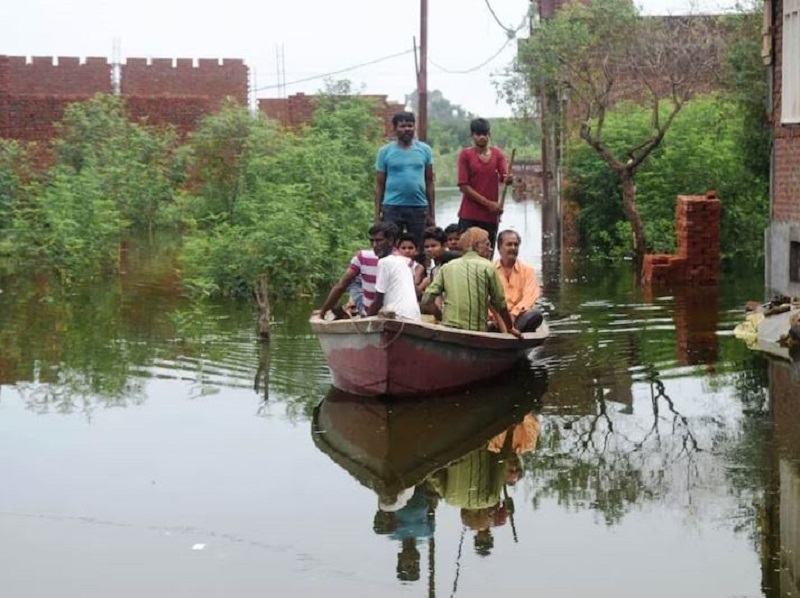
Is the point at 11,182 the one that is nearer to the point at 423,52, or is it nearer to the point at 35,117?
the point at 423,52

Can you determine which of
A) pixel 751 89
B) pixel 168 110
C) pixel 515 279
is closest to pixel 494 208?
pixel 515 279

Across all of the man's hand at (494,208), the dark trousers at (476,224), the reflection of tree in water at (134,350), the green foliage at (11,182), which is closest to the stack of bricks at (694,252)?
the reflection of tree in water at (134,350)

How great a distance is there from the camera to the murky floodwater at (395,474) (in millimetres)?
7375

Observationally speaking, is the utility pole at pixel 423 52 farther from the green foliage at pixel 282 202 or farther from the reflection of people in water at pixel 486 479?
the reflection of people in water at pixel 486 479

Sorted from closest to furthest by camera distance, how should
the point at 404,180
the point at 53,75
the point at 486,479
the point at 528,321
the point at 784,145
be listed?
the point at 486,479
the point at 528,321
the point at 404,180
the point at 784,145
the point at 53,75

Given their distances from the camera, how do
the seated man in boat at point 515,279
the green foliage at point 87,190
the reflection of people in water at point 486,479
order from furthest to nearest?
the green foliage at point 87,190, the seated man in boat at point 515,279, the reflection of people in water at point 486,479

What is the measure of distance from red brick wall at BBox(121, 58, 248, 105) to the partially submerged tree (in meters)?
17.1

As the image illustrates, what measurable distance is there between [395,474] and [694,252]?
11.9 metres

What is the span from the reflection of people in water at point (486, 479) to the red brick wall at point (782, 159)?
301 inches

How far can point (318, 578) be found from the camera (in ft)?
23.9

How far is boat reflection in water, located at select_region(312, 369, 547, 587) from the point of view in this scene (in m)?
8.30

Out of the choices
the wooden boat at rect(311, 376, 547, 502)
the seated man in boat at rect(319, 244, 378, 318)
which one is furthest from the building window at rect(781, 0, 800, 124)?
the seated man in boat at rect(319, 244, 378, 318)

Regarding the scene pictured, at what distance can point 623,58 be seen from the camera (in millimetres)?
25656

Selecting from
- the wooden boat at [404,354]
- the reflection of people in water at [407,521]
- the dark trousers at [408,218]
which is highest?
the dark trousers at [408,218]
